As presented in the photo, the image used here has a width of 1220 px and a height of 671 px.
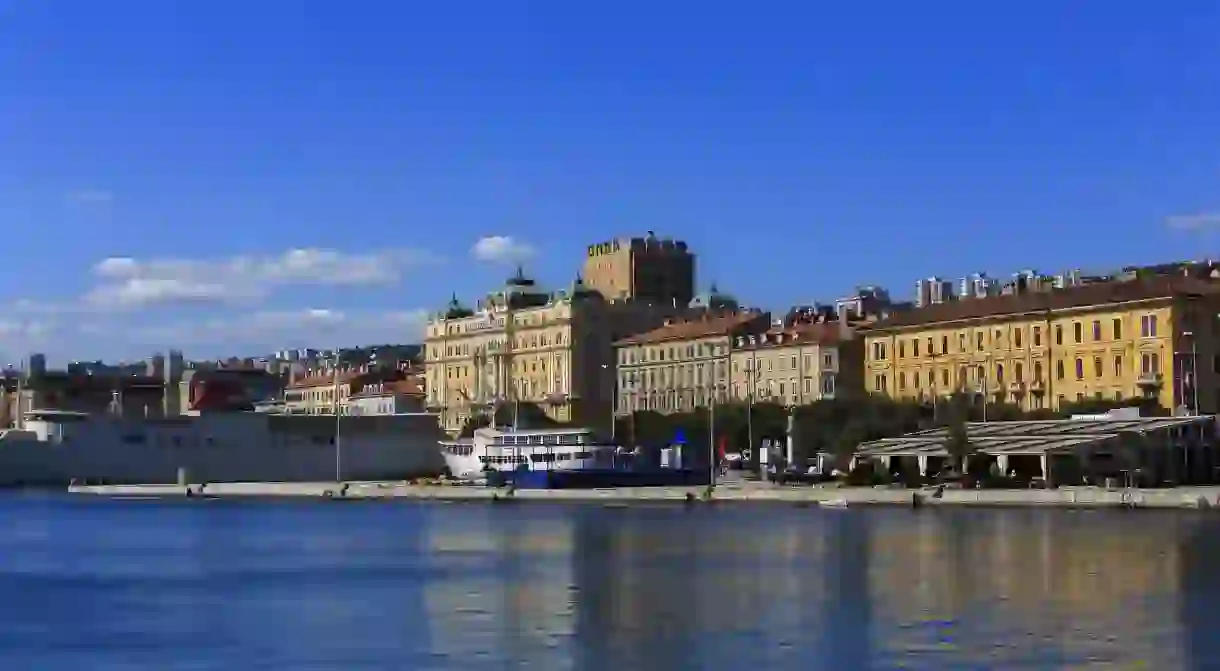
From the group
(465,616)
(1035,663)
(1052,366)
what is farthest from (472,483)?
(1035,663)

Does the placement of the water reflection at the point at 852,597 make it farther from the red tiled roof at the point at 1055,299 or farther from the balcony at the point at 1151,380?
the red tiled roof at the point at 1055,299

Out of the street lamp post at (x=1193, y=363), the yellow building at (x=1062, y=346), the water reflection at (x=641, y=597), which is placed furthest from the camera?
the yellow building at (x=1062, y=346)

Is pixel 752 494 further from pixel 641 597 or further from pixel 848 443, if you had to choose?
pixel 641 597

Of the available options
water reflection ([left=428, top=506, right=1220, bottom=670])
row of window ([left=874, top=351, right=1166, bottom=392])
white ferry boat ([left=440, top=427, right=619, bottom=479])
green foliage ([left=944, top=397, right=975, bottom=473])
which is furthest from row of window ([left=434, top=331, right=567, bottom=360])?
water reflection ([left=428, top=506, right=1220, bottom=670])

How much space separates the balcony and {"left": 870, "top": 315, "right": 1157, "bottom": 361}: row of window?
1934 millimetres

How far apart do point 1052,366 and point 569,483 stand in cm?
2517

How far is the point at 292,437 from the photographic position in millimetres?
149000

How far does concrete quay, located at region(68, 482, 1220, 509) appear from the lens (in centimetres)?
6850

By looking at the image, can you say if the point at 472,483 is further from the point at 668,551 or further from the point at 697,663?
the point at 697,663

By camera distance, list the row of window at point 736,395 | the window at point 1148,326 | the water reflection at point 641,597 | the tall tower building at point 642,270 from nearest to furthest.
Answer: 1. the water reflection at point 641,597
2. the window at point 1148,326
3. the row of window at point 736,395
4. the tall tower building at point 642,270

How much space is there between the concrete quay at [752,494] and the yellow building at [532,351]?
3485 centimetres

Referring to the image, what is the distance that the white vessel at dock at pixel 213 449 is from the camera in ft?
474

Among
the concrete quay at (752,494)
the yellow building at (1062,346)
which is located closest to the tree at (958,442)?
the concrete quay at (752,494)

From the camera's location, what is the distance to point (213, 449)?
147 metres
